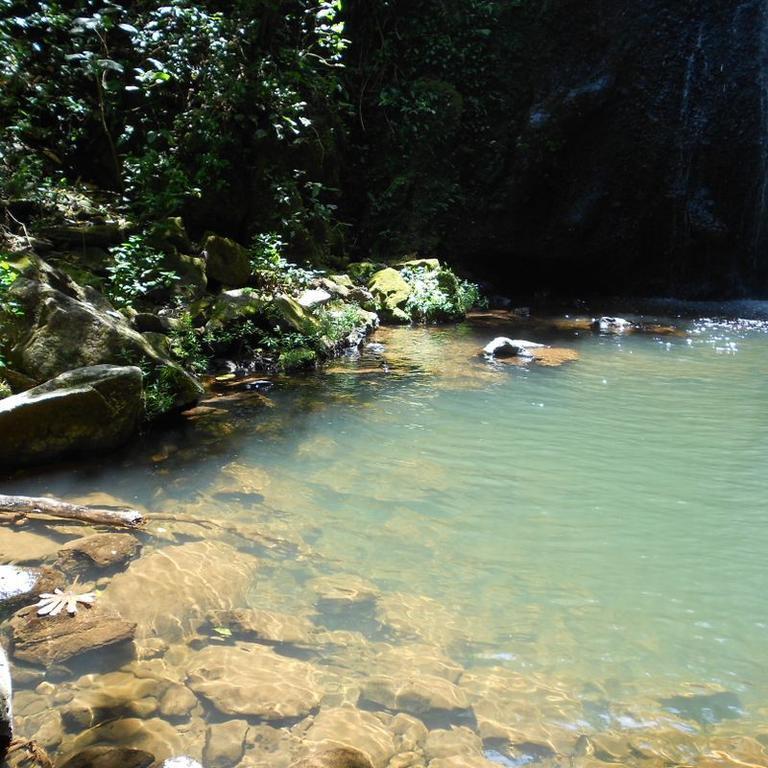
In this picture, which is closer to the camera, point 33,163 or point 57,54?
point 33,163

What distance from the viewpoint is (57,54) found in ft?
30.3

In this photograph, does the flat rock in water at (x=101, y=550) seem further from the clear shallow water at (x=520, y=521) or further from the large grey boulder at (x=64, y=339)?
the large grey boulder at (x=64, y=339)

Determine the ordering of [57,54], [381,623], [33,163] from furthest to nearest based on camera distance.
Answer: [57,54]
[33,163]
[381,623]

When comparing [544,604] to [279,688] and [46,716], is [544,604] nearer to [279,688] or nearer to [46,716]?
[279,688]

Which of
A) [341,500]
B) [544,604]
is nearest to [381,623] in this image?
[544,604]

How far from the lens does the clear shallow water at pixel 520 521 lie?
3.02 meters

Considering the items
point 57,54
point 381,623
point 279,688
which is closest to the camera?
point 279,688

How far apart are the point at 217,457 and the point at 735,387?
604cm

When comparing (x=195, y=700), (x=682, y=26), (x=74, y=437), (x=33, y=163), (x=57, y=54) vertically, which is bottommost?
(x=195, y=700)

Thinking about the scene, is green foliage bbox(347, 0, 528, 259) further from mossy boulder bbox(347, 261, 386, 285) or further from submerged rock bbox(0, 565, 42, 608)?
submerged rock bbox(0, 565, 42, 608)

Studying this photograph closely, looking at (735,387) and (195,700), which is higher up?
(735,387)

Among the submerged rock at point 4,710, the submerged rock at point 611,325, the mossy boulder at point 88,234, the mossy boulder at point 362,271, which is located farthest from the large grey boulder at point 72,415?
the submerged rock at point 611,325

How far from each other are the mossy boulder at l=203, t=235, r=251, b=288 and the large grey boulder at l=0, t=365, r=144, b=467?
4063mm

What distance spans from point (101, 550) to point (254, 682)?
145cm
